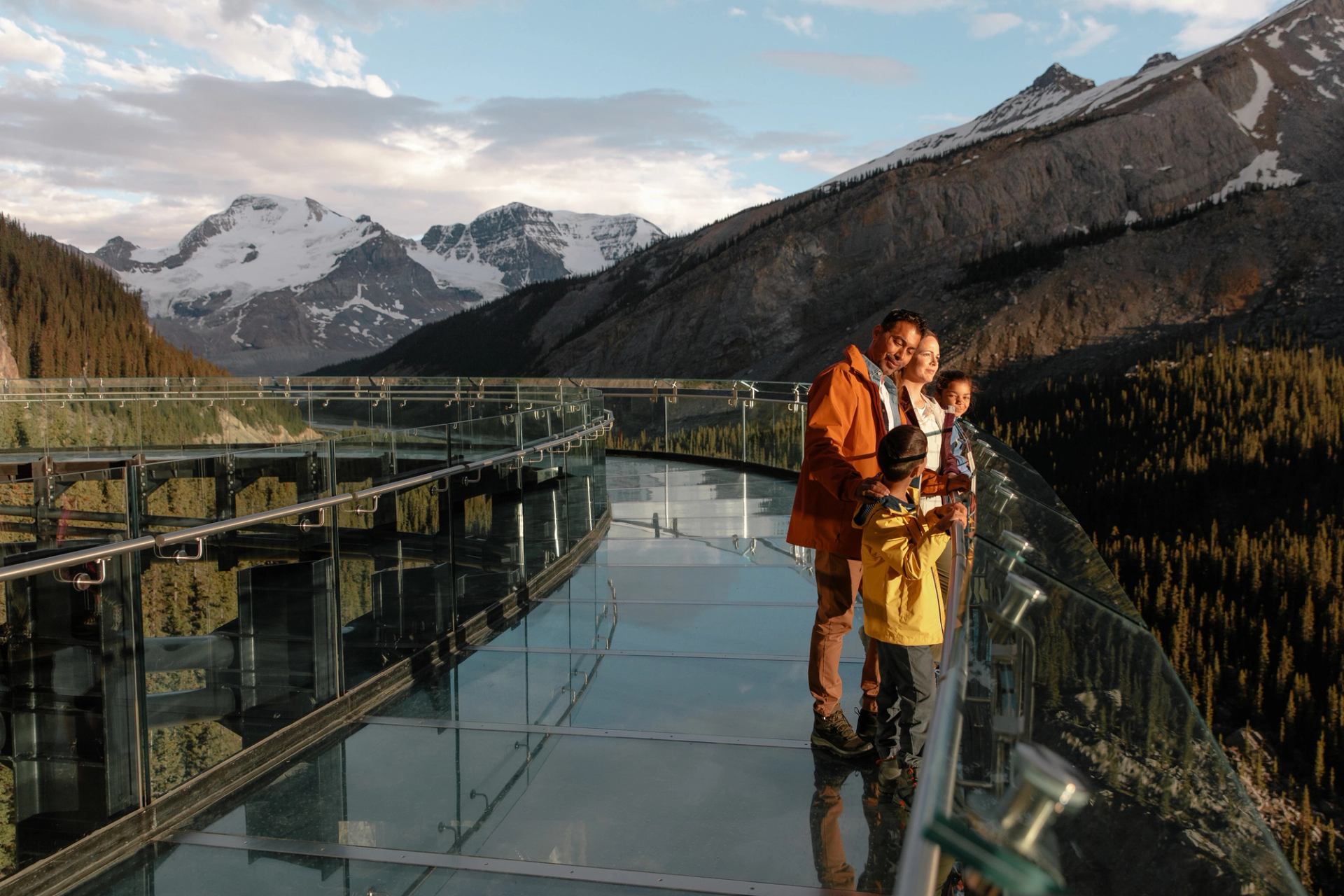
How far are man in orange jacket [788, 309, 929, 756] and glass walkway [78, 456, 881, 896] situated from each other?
0.85 feet

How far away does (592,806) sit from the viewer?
157 inches

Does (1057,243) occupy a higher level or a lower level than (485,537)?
higher

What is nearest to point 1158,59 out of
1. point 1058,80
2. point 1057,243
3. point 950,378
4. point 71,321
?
point 1058,80

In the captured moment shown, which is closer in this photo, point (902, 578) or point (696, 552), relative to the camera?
point (902, 578)

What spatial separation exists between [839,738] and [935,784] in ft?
9.61

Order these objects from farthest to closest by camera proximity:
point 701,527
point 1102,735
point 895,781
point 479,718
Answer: point 701,527
point 479,718
point 895,781
point 1102,735

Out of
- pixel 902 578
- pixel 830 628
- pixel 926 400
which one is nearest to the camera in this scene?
pixel 902 578

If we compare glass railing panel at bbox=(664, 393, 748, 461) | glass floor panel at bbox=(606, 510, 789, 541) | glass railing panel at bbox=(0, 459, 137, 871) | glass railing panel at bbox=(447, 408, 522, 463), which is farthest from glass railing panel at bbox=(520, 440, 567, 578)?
glass railing panel at bbox=(664, 393, 748, 461)

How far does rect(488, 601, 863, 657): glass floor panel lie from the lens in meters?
6.18

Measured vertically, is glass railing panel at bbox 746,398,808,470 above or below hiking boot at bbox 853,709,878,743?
above

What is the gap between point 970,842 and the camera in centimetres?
128

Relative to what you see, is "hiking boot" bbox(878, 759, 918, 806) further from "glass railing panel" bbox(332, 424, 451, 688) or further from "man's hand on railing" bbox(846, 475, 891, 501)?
"glass railing panel" bbox(332, 424, 451, 688)

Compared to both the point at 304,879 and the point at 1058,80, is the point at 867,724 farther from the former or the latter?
the point at 1058,80

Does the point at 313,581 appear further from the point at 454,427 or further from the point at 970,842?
the point at 970,842
